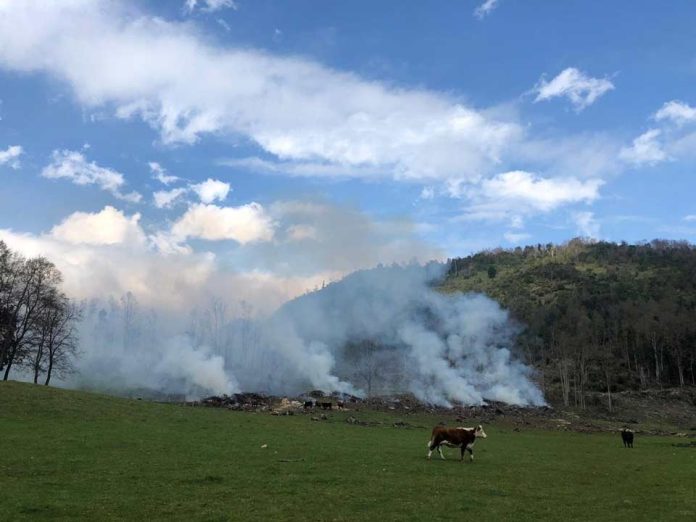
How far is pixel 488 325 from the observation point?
139 metres

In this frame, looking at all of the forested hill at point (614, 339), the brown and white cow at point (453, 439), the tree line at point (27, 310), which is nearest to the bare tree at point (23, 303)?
the tree line at point (27, 310)

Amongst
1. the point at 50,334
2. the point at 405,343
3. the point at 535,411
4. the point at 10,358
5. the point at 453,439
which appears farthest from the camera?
the point at 405,343

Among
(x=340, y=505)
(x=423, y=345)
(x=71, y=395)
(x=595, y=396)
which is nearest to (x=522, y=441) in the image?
(x=340, y=505)

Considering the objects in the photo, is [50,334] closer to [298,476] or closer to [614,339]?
[298,476]

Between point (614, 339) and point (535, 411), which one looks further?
point (614, 339)

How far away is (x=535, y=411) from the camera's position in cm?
9019

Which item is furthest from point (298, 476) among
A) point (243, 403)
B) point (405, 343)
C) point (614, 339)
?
point (614, 339)

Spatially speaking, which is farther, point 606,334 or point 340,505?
point 606,334

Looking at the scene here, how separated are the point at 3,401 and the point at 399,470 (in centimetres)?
3532

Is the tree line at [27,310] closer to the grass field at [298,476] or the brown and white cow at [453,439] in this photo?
the grass field at [298,476]

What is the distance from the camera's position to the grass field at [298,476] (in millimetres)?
17047

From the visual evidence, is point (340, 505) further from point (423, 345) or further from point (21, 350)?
point (423, 345)

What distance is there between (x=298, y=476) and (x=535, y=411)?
7652 centimetres

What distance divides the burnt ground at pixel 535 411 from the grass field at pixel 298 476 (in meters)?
25.1
